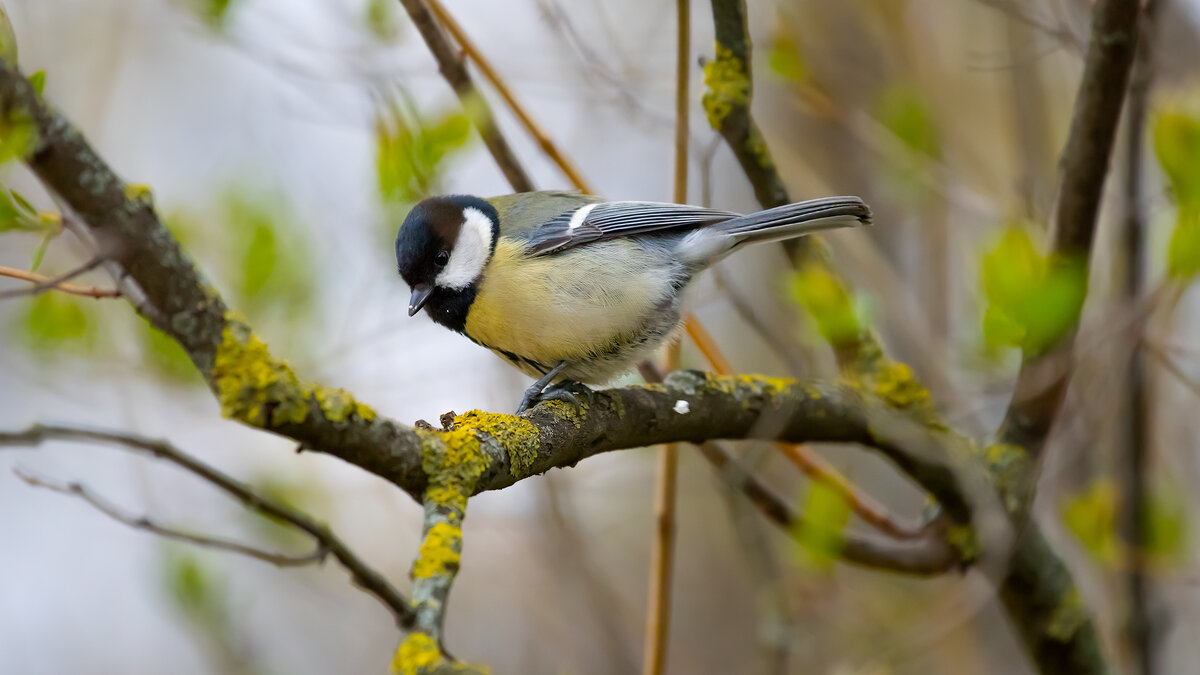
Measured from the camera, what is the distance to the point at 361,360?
3.05m

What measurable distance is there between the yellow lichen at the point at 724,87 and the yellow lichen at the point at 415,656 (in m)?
1.55

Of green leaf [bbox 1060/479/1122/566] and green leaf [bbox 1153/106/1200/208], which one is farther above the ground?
green leaf [bbox 1153/106/1200/208]

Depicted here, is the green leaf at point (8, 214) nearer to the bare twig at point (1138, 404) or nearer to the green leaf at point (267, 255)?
the green leaf at point (267, 255)

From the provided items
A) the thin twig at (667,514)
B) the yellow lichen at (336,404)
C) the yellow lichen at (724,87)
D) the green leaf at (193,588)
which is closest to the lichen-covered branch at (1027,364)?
the yellow lichen at (724,87)

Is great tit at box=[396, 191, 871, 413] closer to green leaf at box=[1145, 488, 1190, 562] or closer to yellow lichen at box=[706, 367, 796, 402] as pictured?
yellow lichen at box=[706, 367, 796, 402]

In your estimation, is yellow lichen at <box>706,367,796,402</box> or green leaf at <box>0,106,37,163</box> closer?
green leaf at <box>0,106,37,163</box>

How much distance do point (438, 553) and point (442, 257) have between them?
1.55 m

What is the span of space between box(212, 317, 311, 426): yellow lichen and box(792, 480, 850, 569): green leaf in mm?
1489

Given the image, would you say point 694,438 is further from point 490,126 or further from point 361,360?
point 361,360

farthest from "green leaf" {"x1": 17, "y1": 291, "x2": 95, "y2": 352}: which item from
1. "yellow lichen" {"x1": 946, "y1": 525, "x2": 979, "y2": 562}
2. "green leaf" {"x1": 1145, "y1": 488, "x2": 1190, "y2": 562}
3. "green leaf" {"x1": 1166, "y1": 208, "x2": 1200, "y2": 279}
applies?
"green leaf" {"x1": 1145, "y1": 488, "x2": 1190, "y2": 562}

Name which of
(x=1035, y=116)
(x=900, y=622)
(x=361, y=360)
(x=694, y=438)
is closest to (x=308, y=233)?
(x=361, y=360)

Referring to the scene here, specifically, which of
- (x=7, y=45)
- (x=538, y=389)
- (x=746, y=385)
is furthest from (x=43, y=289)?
(x=746, y=385)

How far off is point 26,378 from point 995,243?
107 inches

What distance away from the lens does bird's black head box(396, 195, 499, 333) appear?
2.47 m
